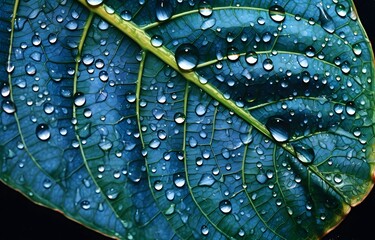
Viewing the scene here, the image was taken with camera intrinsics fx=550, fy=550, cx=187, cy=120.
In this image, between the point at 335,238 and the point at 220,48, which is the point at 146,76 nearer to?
the point at 220,48

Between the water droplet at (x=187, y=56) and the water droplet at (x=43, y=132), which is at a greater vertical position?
the water droplet at (x=187, y=56)

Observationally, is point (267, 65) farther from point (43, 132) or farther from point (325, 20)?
point (43, 132)

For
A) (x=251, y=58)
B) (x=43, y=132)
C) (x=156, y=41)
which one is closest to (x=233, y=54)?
(x=251, y=58)

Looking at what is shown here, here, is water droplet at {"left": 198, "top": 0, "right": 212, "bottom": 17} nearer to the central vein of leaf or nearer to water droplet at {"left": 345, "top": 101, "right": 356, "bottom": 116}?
the central vein of leaf

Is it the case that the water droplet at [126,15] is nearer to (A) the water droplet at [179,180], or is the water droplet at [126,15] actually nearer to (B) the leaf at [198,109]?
(B) the leaf at [198,109]

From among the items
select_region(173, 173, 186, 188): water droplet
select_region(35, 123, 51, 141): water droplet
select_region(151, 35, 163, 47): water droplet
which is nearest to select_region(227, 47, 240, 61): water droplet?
select_region(151, 35, 163, 47): water droplet

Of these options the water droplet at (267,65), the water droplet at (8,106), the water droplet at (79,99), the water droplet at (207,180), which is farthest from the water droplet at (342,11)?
the water droplet at (8,106)
